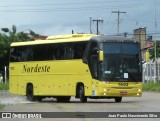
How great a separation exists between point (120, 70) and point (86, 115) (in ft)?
32.8

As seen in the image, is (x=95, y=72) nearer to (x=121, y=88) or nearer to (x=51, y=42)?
(x=121, y=88)

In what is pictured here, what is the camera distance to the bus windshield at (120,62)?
30.6 m

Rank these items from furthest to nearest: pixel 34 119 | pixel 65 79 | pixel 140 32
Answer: pixel 140 32 < pixel 65 79 < pixel 34 119

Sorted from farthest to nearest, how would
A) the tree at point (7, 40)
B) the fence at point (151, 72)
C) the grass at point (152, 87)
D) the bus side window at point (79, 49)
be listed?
the tree at point (7, 40) < the fence at point (151, 72) < the grass at point (152, 87) < the bus side window at point (79, 49)

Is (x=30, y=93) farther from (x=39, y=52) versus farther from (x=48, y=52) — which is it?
(x=48, y=52)

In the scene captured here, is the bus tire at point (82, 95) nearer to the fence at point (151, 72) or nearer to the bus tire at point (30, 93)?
the bus tire at point (30, 93)

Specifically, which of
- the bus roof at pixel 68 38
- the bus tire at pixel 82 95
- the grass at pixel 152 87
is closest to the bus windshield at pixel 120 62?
the bus roof at pixel 68 38

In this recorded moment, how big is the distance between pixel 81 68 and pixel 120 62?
7.20ft

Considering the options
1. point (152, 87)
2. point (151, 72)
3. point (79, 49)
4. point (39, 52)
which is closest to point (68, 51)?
point (79, 49)

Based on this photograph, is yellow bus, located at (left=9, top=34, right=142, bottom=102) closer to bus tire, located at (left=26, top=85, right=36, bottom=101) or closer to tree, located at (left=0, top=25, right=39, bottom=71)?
bus tire, located at (left=26, top=85, right=36, bottom=101)

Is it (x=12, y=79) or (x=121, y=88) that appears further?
(x=12, y=79)

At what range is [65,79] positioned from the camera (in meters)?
32.8

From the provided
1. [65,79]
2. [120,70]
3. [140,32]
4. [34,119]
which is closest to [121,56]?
[120,70]

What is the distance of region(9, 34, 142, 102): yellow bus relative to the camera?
3061 centimetres
